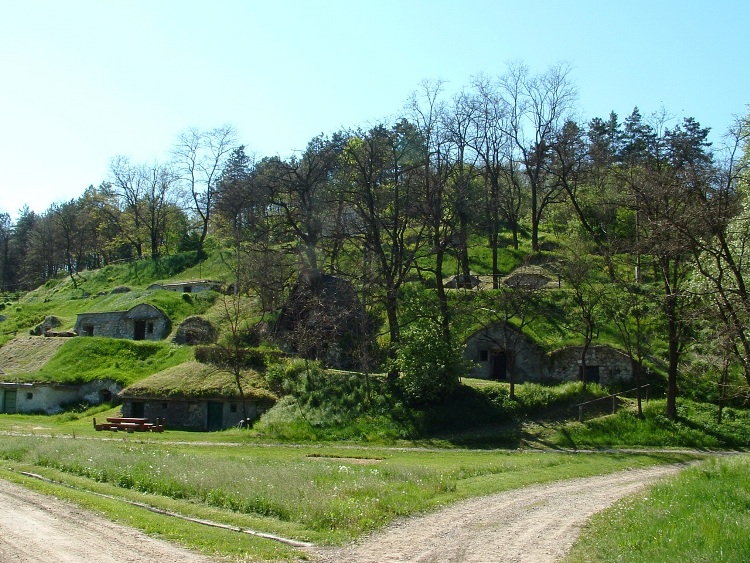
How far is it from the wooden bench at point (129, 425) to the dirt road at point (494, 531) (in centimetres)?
2612

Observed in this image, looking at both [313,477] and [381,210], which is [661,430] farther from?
[381,210]

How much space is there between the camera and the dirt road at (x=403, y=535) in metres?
12.5

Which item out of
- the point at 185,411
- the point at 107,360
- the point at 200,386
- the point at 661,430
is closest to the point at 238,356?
the point at 200,386

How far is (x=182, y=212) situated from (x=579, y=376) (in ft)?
236

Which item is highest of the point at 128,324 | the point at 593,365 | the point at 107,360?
the point at 128,324

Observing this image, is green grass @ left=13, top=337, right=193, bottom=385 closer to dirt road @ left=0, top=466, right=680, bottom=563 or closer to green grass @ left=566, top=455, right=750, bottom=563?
dirt road @ left=0, top=466, right=680, bottom=563

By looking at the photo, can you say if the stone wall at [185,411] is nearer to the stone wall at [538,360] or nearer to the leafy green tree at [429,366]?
the leafy green tree at [429,366]

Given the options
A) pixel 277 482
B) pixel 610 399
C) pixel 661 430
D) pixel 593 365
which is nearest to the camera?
pixel 277 482

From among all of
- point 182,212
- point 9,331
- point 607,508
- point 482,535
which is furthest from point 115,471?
point 182,212

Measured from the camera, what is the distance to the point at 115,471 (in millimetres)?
20719

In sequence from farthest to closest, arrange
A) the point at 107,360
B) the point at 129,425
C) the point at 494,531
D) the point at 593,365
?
the point at 107,360 < the point at 593,365 < the point at 129,425 < the point at 494,531

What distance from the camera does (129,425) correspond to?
1559 inches

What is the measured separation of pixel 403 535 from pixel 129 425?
1147 inches

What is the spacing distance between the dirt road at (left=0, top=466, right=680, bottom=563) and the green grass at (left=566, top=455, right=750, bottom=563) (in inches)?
25.4
